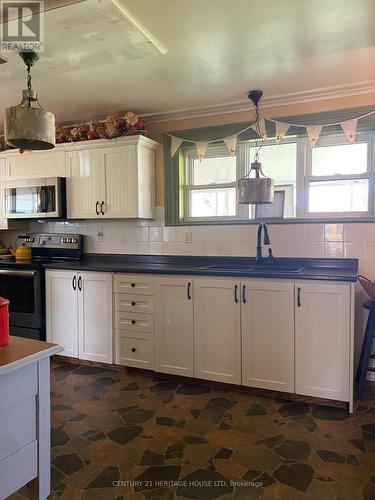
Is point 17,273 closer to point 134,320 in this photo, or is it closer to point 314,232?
point 134,320

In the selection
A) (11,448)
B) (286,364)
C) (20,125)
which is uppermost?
(20,125)

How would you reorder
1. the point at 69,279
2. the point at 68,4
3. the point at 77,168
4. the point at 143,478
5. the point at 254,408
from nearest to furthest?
the point at 68,4 → the point at 143,478 → the point at 254,408 → the point at 69,279 → the point at 77,168

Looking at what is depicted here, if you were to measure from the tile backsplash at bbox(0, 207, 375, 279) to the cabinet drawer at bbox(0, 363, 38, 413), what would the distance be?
94.4 inches

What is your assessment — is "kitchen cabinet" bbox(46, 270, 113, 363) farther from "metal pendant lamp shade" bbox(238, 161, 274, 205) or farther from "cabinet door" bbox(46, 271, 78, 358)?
"metal pendant lamp shade" bbox(238, 161, 274, 205)

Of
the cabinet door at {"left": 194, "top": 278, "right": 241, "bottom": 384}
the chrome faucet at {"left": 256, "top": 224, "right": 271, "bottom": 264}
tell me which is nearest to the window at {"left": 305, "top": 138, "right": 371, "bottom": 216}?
the chrome faucet at {"left": 256, "top": 224, "right": 271, "bottom": 264}

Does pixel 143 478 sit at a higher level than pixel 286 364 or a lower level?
lower

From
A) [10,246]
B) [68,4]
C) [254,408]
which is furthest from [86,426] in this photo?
[10,246]

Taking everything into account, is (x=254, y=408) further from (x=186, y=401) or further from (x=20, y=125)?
(x=20, y=125)

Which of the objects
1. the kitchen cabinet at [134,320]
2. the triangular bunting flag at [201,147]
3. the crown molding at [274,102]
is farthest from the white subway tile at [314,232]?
the kitchen cabinet at [134,320]

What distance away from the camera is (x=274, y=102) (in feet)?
10.8

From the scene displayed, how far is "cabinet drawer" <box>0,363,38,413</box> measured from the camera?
1.21 m

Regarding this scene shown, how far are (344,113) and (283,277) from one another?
1464 mm

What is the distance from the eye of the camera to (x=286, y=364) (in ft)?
8.93

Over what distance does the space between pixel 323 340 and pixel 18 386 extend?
2013mm
